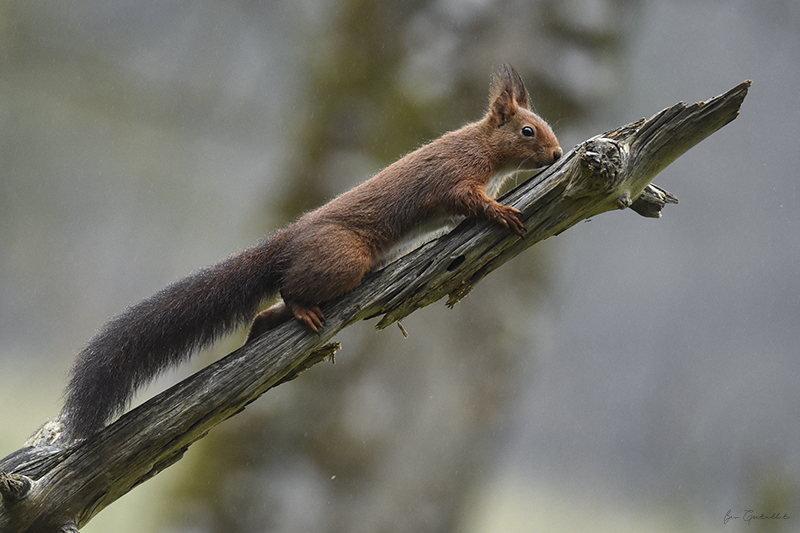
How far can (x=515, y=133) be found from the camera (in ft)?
7.35

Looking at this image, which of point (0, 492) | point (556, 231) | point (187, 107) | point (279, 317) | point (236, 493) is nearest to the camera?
point (0, 492)

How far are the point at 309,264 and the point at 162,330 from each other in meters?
0.59

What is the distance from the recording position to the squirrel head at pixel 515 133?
2.22 m

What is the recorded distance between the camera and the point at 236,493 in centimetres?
412

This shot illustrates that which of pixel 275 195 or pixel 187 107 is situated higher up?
pixel 187 107

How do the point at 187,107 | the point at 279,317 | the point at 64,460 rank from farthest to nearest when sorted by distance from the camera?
the point at 187,107 → the point at 279,317 → the point at 64,460

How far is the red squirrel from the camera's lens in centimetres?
202

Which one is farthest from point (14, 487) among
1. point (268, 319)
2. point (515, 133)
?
point (515, 133)

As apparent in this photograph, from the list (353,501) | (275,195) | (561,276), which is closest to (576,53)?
(561,276)

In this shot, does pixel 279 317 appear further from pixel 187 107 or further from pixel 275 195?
pixel 187 107

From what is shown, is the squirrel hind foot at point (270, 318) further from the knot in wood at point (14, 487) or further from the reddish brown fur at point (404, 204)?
the knot in wood at point (14, 487)

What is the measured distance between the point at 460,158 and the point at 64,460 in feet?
5.80
